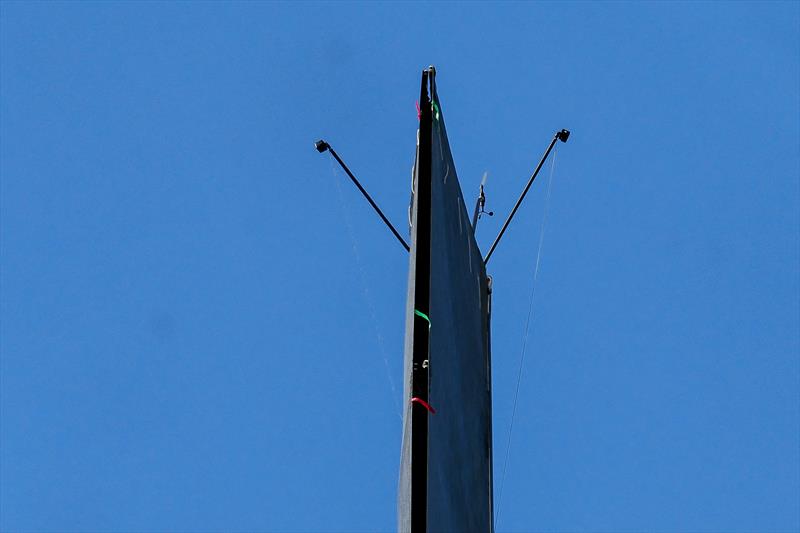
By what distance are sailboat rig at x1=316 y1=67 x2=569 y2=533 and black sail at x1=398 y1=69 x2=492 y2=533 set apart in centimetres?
1

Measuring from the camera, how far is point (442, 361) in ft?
51.0

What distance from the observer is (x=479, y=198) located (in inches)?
866

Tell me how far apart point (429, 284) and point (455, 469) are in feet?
5.86

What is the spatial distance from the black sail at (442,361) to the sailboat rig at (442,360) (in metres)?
0.01

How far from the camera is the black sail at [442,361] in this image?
46.2 feet

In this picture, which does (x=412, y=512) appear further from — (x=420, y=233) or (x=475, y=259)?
(x=475, y=259)

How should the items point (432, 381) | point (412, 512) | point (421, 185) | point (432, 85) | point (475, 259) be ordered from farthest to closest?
point (475, 259) → point (432, 85) → point (421, 185) → point (432, 381) → point (412, 512)

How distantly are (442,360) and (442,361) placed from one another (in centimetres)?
2

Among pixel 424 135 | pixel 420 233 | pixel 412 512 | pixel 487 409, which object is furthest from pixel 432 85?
pixel 412 512

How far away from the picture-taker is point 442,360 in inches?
613

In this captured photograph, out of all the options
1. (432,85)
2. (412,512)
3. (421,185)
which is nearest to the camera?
(412,512)

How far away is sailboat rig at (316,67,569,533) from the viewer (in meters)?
14.1

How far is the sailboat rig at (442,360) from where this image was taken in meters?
14.1

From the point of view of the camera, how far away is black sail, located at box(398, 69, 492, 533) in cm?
1407
